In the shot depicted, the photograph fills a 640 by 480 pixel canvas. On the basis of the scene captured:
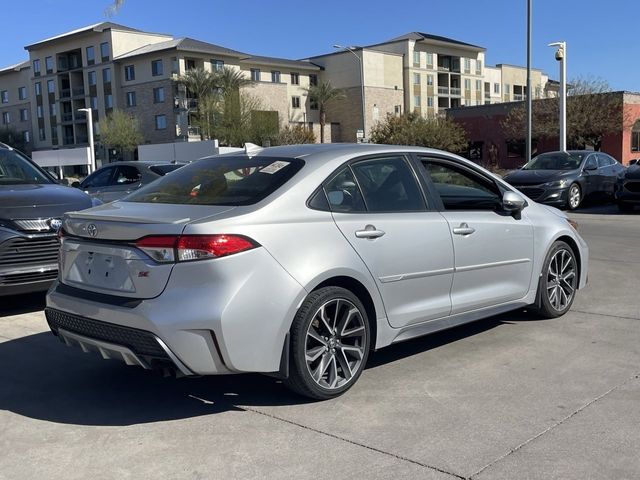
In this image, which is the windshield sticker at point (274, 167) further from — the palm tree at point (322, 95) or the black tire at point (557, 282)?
the palm tree at point (322, 95)

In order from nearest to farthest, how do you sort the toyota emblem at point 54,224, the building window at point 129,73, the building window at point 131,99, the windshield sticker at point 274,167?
the windshield sticker at point 274,167, the toyota emblem at point 54,224, the building window at point 129,73, the building window at point 131,99

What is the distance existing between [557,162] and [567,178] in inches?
42.3

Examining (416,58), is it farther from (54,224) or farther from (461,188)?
(461,188)

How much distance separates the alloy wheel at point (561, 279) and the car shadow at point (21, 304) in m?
5.29

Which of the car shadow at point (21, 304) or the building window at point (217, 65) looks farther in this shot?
the building window at point (217, 65)

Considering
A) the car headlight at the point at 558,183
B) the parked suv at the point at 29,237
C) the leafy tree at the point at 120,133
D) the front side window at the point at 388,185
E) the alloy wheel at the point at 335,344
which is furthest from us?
the leafy tree at the point at 120,133

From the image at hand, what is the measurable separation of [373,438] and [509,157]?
44724mm

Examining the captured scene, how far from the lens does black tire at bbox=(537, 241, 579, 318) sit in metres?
5.91

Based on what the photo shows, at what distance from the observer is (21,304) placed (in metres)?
7.50

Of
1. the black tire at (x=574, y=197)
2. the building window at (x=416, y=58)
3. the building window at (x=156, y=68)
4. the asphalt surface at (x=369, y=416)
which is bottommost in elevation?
the asphalt surface at (x=369, y=416)

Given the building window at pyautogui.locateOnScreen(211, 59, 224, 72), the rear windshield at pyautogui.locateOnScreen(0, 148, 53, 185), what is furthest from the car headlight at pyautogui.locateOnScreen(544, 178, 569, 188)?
the building window at pyautogui.locateOnScreen(211, 59, 224, 72)

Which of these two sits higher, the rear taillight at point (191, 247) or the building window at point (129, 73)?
the building window at point (129, 73)

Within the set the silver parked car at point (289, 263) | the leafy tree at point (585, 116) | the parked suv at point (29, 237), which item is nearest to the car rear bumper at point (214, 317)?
the silver parked car at point (289, 263)

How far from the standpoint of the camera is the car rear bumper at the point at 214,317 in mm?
3676
